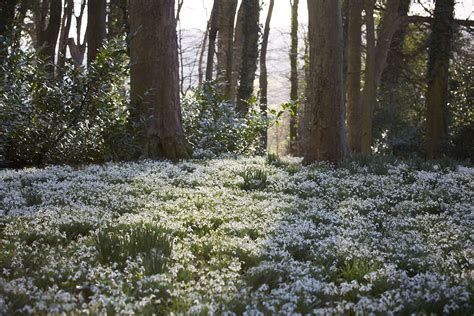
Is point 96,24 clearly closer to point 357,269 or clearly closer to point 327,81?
point 327,81

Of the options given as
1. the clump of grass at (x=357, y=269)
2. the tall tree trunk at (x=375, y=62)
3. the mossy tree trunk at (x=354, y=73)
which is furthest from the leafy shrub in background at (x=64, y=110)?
the tall tree trunk at (x=375, y=62)

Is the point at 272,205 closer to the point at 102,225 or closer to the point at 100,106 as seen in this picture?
the point at 102,225

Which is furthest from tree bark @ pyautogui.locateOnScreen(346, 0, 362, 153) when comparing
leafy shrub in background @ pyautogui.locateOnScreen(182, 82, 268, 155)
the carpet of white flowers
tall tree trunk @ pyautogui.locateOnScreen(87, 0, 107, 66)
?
the carpet of white flowers

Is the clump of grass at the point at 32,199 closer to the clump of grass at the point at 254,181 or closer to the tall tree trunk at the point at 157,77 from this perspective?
the clump of grass at the point at 254,181

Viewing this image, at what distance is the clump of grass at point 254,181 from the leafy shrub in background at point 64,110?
3.44 m

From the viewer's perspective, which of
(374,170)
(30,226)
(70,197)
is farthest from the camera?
(374,170)

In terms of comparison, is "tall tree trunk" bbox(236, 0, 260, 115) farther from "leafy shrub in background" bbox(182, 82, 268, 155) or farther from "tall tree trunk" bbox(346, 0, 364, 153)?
"leafy shrub in background" bbox(182, 82, 268, 155)

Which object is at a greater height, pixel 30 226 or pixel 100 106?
pixel 100 106

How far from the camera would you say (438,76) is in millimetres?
15828

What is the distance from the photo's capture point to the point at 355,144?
17.8m

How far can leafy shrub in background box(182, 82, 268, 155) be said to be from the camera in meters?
13.1

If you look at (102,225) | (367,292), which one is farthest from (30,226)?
(367,292)

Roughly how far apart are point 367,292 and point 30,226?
3.14 m

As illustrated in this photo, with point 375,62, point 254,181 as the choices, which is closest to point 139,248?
point 254,181
